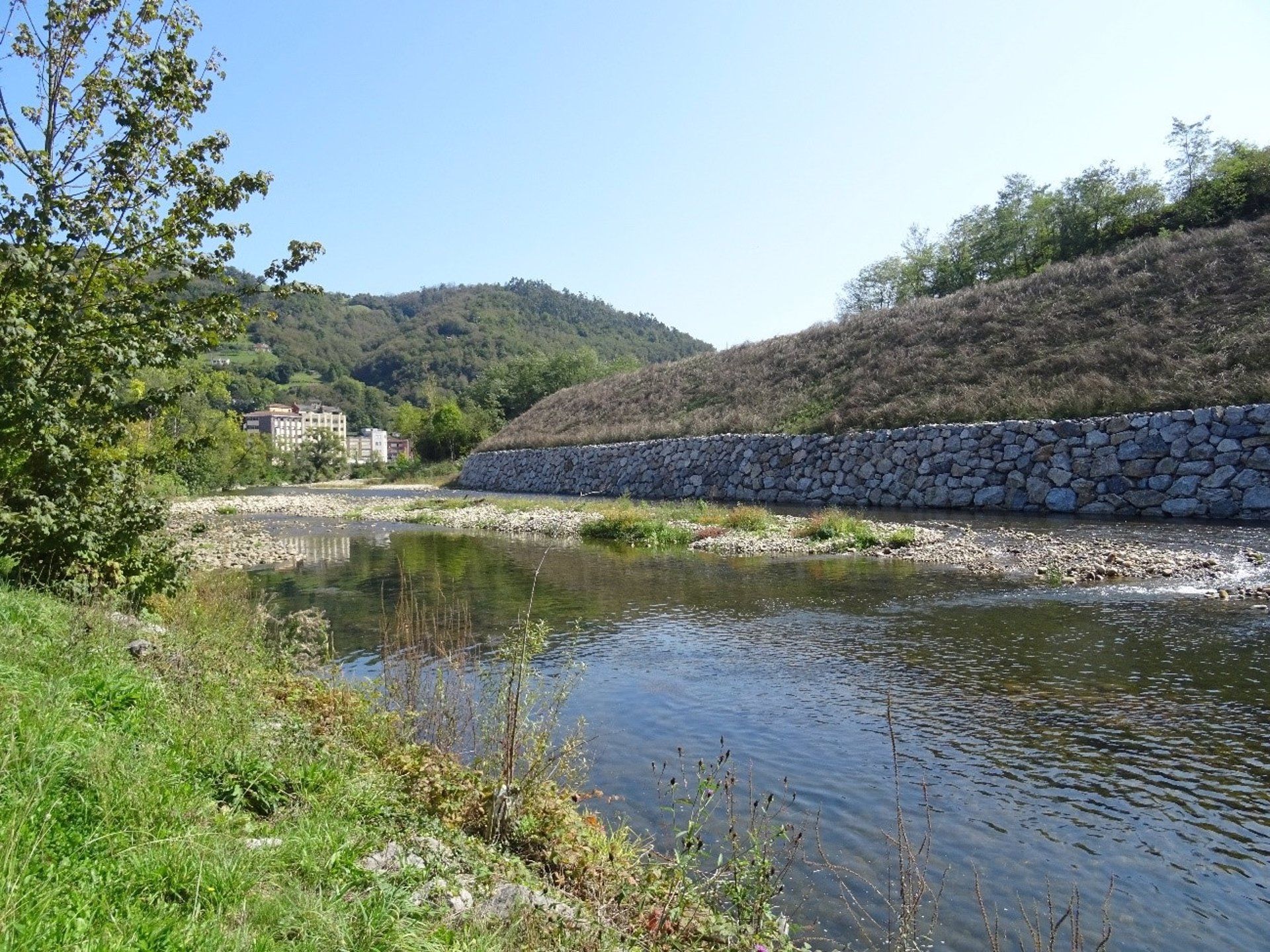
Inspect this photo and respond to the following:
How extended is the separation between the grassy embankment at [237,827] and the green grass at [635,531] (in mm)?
13887

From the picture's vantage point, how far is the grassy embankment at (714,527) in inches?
667

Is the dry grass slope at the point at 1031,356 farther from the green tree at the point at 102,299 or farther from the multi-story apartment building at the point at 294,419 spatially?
the multi-story apartment building at the point at 294,419

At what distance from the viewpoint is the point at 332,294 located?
18125cm

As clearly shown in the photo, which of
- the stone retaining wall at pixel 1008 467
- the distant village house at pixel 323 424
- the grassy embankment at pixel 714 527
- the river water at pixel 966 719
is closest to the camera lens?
the river water at pixel 966 719

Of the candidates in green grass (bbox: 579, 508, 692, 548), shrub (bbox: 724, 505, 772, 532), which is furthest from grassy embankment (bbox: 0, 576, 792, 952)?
shrub (bbox: 724, 505, 772, 532)

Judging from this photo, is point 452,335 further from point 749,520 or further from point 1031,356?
point 749,520

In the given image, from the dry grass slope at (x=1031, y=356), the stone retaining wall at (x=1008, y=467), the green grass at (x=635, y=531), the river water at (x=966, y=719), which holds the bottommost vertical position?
the river water at (x=966, y=719)

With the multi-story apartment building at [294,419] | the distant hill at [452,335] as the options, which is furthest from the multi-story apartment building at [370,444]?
the distant hill at [452,335]

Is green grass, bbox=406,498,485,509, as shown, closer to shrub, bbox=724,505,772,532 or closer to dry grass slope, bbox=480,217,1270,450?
dry grass slope, bbox=480,217,1270,450

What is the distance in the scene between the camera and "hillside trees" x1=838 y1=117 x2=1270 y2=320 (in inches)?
1403

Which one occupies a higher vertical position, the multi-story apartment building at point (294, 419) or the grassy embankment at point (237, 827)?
the multi-story apartment building at point (294, 419)

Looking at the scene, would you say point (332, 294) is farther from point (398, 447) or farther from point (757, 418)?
point (757, 418)

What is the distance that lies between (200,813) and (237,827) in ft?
0.62

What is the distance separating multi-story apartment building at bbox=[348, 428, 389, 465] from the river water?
104682mm
